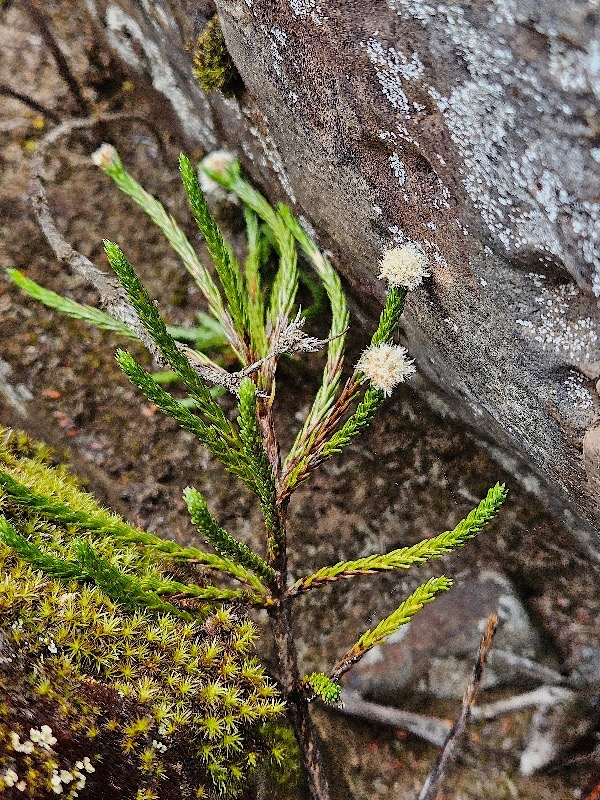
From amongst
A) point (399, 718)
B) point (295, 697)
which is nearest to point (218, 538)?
point (295, 697)

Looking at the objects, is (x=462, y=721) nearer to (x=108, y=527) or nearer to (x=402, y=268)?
(x=108, y=527)

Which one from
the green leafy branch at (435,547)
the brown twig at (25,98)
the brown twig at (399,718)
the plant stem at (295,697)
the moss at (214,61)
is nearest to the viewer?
the green leafy branch at (435,547)

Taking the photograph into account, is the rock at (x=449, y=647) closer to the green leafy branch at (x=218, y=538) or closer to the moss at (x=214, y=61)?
the green leafy branch at (x=218, y=538)

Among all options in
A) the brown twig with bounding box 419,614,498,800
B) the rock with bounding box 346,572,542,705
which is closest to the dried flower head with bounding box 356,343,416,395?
the brown twig with bounding box 419,614,498,800

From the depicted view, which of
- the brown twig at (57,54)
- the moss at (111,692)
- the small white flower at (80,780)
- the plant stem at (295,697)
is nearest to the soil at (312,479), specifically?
the brown twig at (57,54)

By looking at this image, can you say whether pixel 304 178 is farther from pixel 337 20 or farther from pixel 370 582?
pixel 370 582

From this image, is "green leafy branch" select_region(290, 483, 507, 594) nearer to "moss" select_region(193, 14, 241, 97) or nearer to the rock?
the rock
